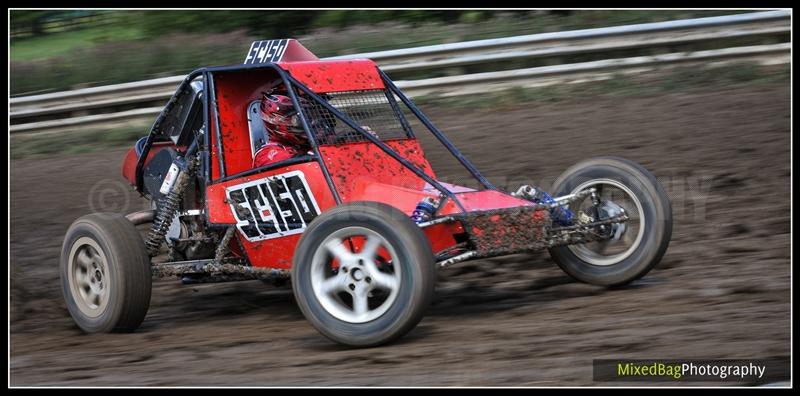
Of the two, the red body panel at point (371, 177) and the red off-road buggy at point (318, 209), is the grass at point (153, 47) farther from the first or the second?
the red body panel at point (371, 177)

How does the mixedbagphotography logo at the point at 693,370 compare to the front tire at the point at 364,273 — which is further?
the front tire at the point at 364,273

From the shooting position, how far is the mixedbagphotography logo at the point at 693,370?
4293 mm

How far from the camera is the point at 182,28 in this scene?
509 inches

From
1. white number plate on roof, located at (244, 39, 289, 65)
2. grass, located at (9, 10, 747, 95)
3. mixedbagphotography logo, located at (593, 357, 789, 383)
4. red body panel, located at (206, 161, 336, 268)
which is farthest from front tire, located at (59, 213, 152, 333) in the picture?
grass, located at (9, 10, 747, 95)

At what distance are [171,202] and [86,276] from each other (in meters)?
0.69

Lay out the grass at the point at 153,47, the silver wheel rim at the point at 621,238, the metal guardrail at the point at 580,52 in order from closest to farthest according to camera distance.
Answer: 1. the silver wheel rim at the point at 621,238
2. the metal guardrail at the point at 580,52
3. the grass at the point at 153,47

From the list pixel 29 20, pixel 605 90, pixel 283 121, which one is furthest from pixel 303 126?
pixel 29 20

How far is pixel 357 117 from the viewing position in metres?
6.30

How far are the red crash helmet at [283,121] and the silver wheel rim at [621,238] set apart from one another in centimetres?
168


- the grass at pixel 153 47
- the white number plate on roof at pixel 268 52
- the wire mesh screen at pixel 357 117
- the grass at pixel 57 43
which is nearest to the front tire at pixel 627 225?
the wire mesh screen at pixel 357 117

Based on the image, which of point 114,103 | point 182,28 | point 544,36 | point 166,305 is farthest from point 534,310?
point 182,28

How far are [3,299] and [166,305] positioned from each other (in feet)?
3.44

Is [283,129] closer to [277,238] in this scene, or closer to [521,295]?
[277,238]

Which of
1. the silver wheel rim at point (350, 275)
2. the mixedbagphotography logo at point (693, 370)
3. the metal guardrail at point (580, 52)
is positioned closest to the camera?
the mixedbagphotography logo at point (693, 370)
